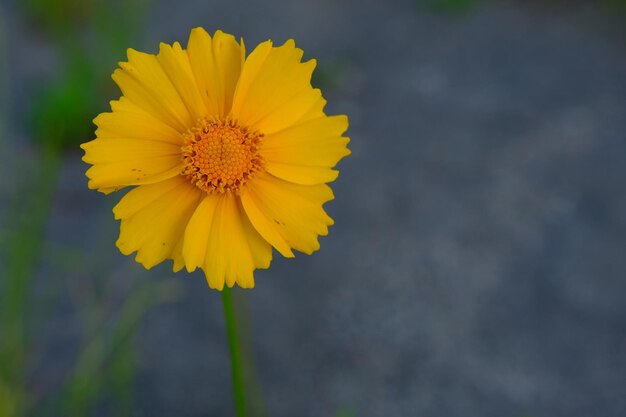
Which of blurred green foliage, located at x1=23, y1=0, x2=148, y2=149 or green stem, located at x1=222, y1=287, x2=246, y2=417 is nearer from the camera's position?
green stem, located at x1=222, y1=287, x2=246, y2=417

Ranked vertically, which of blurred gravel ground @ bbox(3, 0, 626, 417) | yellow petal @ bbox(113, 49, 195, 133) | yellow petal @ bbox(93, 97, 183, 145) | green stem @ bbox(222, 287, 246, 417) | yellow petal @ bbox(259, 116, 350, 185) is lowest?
green stem @ bbox(222, 287, 246, 417)

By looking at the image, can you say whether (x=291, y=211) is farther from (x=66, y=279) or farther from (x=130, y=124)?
(x=66, y=279)

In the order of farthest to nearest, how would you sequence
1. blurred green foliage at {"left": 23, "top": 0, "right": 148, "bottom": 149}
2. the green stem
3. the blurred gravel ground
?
blurred green foliage at {"left": 23, "top": 0, "right": 148, "bottom": 149} < the blurred gravel ground < the green stem

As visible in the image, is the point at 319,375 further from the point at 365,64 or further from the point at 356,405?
the point at 365,64

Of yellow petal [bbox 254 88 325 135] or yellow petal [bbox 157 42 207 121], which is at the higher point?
yellow petal [bbox 157 42 207 121]

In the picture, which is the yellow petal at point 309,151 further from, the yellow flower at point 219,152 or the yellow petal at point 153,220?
the yellow petal at point 153,220

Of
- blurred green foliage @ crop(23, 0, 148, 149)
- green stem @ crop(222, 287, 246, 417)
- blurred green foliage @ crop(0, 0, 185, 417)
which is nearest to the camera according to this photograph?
green stem @ crop(222, 287, 246, 417)

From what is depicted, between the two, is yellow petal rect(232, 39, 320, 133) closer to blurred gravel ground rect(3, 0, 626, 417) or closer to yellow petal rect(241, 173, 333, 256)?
yellow petal rect(241, 173, 333, 256)

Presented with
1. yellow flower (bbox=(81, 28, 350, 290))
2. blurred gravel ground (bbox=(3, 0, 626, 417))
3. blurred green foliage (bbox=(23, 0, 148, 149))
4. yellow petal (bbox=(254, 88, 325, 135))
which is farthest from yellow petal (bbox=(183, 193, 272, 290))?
blurred green foliage (bbox=(23, 0, 148, 149))
